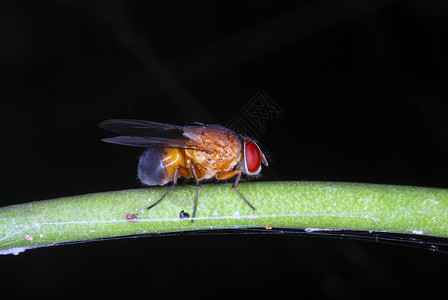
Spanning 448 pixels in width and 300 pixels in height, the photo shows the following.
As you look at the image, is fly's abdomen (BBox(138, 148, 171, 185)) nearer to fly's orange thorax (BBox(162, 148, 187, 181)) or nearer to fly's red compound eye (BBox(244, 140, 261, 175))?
fly's orange thorax (BBox(162, 148, 187, 181))

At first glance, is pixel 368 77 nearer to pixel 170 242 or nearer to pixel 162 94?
pixel 162 94

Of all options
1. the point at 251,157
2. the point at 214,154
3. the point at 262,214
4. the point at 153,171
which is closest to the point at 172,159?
the point at 153,171

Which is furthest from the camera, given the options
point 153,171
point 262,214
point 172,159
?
point 172,159

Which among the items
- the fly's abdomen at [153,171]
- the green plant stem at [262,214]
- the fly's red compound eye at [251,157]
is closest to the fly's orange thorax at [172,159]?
the fly's abdomen at [153,171]

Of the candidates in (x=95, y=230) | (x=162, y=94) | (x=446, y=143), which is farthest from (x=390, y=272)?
(x=95, y=230)

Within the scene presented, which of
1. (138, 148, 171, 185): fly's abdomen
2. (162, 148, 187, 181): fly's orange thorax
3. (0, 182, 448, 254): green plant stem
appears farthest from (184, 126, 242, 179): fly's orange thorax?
(0, 182, 448, 254): green plant stem

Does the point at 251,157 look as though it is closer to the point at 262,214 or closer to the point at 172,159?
the point at 172,159

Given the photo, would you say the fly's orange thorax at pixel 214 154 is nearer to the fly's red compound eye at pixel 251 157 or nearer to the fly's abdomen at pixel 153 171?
the fly's red compound eye at pixel 251 157

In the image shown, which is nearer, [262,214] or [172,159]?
[262,214]
